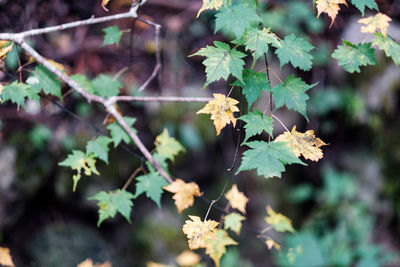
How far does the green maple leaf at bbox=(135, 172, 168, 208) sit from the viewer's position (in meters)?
1.47

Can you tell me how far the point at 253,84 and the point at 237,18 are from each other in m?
0.23

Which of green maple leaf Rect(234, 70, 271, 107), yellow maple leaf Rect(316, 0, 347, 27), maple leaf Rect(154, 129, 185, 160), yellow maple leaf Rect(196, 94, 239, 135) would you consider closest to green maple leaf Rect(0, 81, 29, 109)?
maple leaf Rect(154, 129, 185, 160)

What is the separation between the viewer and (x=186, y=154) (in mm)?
2793

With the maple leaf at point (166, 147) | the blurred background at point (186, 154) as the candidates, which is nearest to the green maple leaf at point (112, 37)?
the maple leaf at point (166, 147)

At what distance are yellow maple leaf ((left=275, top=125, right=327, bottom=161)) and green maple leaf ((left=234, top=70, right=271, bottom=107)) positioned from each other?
0.17 meters

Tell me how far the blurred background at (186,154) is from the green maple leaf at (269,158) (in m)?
1.16

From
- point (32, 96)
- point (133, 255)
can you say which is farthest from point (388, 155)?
point (32, 96)

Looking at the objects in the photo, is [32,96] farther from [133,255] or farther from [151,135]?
[133,255]

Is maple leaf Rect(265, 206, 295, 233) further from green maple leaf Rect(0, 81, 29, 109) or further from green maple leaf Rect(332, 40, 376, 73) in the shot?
green maple leaf Rect(0, 81, 29, 109)

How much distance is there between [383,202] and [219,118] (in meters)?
3.03

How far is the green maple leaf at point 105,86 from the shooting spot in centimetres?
164

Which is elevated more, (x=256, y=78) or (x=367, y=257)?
(x=256, y=78)

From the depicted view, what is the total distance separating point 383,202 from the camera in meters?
3.29

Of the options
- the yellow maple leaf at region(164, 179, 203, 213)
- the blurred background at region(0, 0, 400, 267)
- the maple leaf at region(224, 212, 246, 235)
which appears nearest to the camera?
the yellow maple leaf at region(164, 179, 203, 213)
